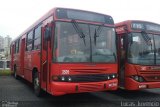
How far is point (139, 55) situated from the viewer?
10.7 meters

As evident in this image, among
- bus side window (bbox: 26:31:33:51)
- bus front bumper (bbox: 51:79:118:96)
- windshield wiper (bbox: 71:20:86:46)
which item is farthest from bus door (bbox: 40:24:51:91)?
bus side window (bbox: 26:31:33:51)

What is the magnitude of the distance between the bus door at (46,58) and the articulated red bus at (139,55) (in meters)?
3.14

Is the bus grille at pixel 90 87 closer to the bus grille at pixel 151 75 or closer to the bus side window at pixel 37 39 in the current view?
the bus grille at pixel 151 75

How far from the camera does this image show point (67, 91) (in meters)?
8.40

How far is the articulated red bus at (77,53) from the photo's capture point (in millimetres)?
8523

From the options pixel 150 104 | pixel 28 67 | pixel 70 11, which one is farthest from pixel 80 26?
pixel 28 67

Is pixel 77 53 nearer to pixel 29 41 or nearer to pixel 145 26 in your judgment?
pixel 145 26

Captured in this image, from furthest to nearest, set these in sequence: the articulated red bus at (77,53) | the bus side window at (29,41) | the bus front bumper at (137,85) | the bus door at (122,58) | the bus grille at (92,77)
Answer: the bus side window at (29,41) → the bus door at (122,58) → the bus front bumper at (137,85) → the bus grille at (92,77) → the articulated red bus at (77,53)

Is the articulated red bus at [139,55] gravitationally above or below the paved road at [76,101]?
above

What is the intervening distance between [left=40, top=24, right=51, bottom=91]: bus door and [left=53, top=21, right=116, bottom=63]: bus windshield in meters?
0.40

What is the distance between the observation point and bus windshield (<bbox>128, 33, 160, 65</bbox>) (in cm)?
1068

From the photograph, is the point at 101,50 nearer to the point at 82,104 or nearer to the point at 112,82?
the point at 112,82

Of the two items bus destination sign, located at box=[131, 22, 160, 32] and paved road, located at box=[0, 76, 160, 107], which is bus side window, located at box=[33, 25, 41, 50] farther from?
bus destination sign, located at box=[131, 22, 160, 32]

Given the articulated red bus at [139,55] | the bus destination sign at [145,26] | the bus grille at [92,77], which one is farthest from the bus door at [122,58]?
the bus grille at [92,77]
